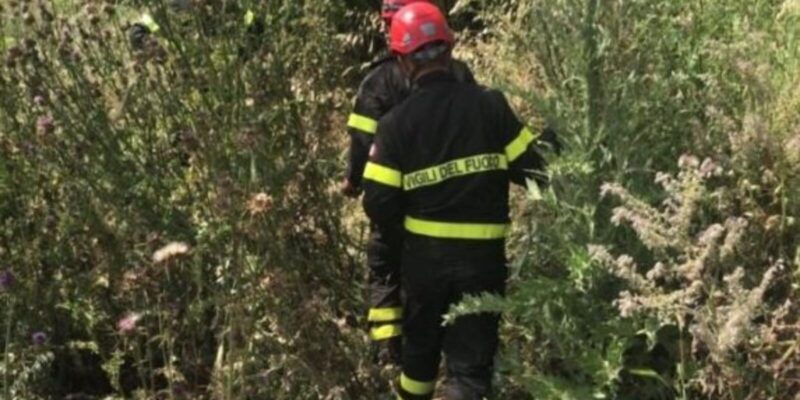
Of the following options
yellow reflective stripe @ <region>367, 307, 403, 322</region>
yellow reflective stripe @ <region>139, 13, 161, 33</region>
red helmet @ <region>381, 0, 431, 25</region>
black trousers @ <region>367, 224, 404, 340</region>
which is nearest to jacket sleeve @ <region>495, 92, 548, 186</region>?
black trousers @ <region>367, 224, 404, 340</region>

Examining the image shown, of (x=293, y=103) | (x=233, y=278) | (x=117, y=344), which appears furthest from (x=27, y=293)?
(x=293, y=103)

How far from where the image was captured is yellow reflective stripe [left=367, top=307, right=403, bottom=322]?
4172 mm

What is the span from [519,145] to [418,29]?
589mm

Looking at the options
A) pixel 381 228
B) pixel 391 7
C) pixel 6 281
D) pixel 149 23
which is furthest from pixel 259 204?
pixel 391 7

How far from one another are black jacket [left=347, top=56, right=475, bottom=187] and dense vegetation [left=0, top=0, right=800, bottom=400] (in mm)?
194

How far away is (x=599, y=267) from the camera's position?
130 inches

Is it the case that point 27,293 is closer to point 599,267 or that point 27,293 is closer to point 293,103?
point 293,103

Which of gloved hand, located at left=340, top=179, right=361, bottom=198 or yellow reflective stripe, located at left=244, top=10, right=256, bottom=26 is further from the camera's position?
gloved hand, located at left=340, top=179, right=361, bottom=198

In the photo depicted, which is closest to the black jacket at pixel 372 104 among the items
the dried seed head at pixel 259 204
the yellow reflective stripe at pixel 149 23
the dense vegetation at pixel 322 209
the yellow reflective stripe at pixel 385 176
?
the dense vegetation at pixel 322 209

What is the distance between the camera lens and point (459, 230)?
12.6ft

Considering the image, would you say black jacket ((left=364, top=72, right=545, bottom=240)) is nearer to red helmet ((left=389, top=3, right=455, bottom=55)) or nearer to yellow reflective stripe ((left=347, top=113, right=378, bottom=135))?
red helmet ((left=389, top=3, right=455, bottom=55))

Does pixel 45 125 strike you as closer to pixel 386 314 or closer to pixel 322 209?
pixel 322 209

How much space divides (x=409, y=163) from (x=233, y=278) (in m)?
0.80

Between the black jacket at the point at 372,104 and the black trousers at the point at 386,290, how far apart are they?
0.99 ft
